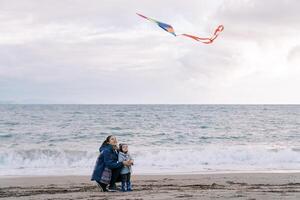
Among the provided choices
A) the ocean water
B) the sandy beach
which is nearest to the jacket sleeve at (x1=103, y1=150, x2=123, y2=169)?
the sandy beach

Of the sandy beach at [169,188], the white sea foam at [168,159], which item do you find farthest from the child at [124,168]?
the white sea foam at [168,159]

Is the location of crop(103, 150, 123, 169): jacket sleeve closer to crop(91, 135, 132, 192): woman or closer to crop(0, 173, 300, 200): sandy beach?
crop(91, 135, 132, 192): woman

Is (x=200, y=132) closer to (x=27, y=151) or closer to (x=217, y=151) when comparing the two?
(x=217, y=151)

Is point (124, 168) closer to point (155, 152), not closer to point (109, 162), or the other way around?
point (109, 162)

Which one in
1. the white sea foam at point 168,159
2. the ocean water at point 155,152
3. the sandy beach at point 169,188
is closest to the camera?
the sandy beach at point 169,188

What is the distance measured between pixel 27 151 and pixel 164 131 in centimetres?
1801

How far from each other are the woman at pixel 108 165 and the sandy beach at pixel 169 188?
1.18ft

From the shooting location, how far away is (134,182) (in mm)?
14320

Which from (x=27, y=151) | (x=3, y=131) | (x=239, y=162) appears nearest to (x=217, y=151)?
(x=239, y=162)

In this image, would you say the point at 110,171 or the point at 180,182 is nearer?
the point at 110,171

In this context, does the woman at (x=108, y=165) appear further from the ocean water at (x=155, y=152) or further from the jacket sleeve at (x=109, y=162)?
the ocean water at (x=155, y=152)

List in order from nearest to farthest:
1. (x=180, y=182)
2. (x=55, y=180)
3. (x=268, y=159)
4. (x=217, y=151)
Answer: (x=180, y=182) → (x=55, y=180) → (x=268, y=159) → (x=217, y=151)

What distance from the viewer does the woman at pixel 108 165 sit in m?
11.6

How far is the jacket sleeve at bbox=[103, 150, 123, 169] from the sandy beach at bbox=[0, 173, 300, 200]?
2.23 ft
